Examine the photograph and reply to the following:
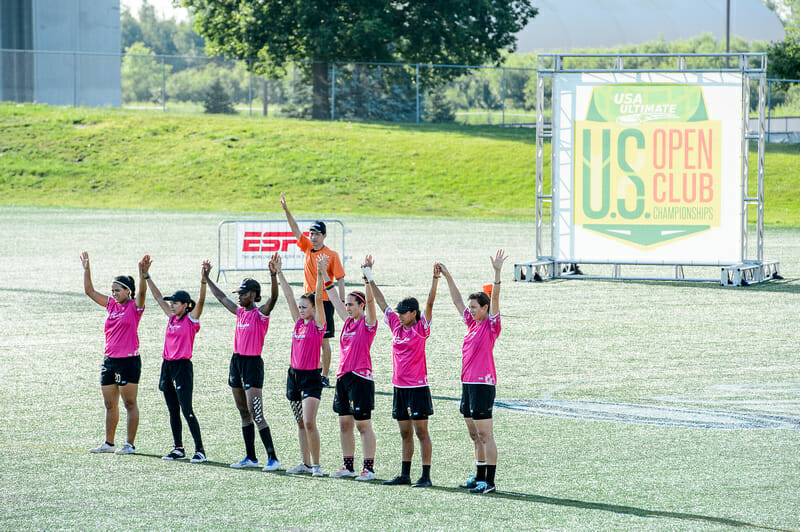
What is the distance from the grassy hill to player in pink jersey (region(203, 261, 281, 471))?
104 feet

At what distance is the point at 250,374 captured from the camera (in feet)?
30.1

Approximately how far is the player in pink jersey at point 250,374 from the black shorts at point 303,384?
0.29m

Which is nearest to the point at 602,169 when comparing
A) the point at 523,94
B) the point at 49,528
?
the point at 49,528

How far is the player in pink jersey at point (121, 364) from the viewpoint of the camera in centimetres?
957

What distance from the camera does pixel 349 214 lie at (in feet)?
131

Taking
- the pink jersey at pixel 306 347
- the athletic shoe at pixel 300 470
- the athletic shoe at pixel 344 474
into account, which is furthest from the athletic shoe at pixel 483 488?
the pink jersey at pixel 306 347

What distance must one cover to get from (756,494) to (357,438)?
3.81 meters

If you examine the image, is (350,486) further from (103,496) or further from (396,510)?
(103,496)

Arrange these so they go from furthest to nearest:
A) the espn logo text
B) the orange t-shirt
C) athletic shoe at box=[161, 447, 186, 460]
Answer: the espn logo text
the orange t-shirt
athletic shoe at box=[161, 447, 186, 460]

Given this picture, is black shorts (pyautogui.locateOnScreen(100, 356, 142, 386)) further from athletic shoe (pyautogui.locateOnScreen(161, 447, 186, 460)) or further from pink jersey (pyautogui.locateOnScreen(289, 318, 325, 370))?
pink jersey (pyautogui.locateOnScreen(289, 318, 325, 370))

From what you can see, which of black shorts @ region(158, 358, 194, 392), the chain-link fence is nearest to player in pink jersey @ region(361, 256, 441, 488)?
black shorts @ region(158, 358, 194, 392)

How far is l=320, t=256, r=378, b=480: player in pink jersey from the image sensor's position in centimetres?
876

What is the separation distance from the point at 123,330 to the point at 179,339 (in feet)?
2.17

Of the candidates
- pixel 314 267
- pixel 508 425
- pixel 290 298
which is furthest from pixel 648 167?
pixel 290 298
